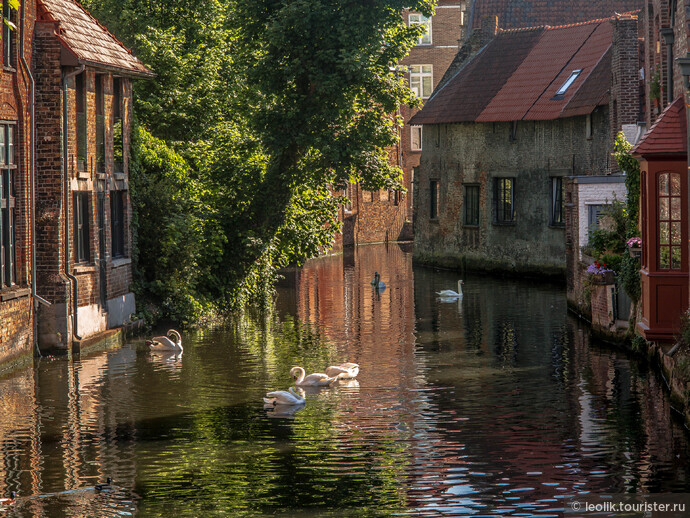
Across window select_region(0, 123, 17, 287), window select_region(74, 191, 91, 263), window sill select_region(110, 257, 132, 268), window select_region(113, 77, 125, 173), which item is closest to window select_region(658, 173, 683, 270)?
window select_region(0, 123, 17, 287)

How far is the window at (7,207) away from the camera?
70.0 ft

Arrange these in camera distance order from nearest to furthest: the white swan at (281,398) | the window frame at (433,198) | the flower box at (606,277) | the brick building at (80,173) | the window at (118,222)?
the white swan at (281,398), the brick building at (80,173), the flower box at (606,277), the window at (118,222), the window frame at (433,198)

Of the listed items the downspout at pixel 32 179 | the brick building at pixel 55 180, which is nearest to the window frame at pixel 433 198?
the brick building at pixel 55 180

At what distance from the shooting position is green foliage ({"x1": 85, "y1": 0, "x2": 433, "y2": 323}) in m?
28.2

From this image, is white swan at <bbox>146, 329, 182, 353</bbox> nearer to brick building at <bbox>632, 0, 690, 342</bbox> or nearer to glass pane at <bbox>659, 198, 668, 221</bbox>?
brick building at <bbox>632, 0, 690, 342</bbox>

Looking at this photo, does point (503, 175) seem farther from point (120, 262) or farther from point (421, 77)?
point (421, 77)

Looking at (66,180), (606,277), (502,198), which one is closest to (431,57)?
(502,198)

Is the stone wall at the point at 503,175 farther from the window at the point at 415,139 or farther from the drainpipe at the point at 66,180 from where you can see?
the drainpipe at the point at 66,180

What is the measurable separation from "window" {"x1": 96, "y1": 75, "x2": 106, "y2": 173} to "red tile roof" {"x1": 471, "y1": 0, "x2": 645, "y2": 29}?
29213mm

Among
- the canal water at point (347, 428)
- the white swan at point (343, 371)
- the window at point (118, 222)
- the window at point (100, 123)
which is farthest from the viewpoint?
the window at point (118, 222)

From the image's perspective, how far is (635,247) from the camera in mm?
22422

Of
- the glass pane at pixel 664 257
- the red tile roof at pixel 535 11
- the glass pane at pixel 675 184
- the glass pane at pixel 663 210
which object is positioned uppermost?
the red tile roof at pixel 535 11

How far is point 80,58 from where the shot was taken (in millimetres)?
22953

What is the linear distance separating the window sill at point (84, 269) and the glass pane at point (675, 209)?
11.9m
